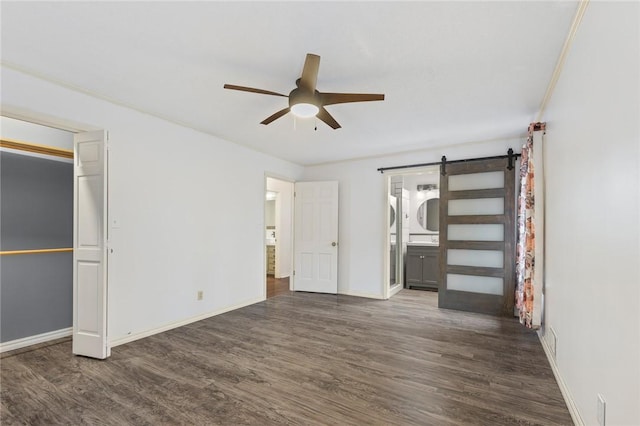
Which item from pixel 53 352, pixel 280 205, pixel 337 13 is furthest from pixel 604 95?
pixel 280 205

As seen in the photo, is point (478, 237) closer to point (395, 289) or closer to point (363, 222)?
point (363, 222)

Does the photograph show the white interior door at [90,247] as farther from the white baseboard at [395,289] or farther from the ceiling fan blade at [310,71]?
the white baseboard at [395,289]

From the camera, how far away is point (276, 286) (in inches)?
245

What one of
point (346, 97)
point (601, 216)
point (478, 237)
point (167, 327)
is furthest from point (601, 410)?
point (167, 327)

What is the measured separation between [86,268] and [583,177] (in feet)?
13.2

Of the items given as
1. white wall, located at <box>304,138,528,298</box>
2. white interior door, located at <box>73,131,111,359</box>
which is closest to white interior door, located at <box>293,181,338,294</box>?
white wall, located at <box>304,138,528,298</box>

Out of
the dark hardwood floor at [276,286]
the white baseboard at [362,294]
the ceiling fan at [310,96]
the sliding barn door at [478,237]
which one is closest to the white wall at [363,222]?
the white baseboard at [362,294]

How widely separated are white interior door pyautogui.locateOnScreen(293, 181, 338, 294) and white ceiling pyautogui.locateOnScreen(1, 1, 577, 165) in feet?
7.48

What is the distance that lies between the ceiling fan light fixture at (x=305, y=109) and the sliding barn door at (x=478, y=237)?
289 cm

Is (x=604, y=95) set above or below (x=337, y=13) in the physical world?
below

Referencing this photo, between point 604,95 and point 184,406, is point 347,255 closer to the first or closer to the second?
point 184,406

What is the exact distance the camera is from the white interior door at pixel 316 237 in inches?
219

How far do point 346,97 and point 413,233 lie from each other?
532 cm

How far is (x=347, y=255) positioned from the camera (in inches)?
219
